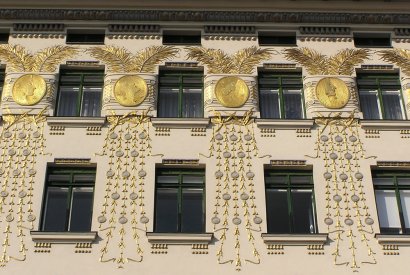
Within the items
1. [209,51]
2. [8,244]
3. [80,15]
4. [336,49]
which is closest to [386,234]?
[336,49]

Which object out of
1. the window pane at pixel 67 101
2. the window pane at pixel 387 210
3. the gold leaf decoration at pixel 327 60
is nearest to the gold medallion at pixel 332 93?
the gold leaf decoration at pixel 327 60

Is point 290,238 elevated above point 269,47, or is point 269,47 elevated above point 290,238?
point 269,47

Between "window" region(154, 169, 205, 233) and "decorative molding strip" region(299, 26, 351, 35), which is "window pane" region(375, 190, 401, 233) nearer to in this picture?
"window" region(154, 169, 205, 233)

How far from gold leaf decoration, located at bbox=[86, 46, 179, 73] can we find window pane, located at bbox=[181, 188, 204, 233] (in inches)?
153

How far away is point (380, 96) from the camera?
62.5 ft

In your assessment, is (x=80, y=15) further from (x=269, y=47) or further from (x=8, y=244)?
→ (x=8, y=244)

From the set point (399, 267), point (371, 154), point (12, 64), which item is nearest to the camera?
point (399, 267)

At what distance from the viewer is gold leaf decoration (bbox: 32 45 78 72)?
19.0m

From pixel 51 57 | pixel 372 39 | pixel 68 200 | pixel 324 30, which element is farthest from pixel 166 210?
pixel 372 39

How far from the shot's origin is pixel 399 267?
15.9 meters

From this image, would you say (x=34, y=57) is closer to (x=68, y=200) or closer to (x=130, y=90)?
(x=130, y=90)

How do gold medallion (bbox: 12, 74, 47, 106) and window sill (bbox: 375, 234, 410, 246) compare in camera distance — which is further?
gold medallion (bbox: 12, 74, 47, 106)

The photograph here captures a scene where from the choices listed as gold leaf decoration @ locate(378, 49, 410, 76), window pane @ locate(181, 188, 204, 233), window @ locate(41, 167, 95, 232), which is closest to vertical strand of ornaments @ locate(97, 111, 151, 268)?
window @ locate(41, 167, 95, 232)

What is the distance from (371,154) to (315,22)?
184 inches
